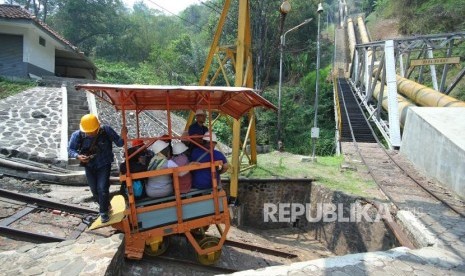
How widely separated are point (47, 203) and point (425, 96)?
50.6 feet

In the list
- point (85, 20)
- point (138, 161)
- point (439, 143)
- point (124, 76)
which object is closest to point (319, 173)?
point (439, 143)

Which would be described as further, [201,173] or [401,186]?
[401,186]

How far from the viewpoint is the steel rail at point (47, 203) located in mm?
6578

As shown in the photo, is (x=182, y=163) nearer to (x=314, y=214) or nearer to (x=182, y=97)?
(x=182, y=97)

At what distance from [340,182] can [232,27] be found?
21.9m

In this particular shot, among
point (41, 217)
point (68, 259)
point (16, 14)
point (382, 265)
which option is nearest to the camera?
point (68, 259)

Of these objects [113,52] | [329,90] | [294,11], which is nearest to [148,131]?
[329,90]

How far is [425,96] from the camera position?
1516cm

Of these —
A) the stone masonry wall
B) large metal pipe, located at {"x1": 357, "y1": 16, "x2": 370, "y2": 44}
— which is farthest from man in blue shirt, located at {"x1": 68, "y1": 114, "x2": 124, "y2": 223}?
large metal pipe, located at {"x1": 357, "y1": 16, "x2": 370, "y2": 44}

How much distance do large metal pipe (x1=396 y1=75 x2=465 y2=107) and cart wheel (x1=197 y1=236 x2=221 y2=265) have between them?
1161 centimetres

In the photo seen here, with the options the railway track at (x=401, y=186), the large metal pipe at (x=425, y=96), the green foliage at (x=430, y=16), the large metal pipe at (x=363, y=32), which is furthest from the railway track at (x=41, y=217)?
the large metal pipe at (x=363, y=32)

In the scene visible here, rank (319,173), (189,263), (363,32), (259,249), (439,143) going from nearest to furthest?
(189,263) → (259,249) → (439,143) → (319,173) → (363,32)

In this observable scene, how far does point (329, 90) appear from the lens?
2594 cm

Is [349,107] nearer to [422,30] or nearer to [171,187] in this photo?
[422,30]
